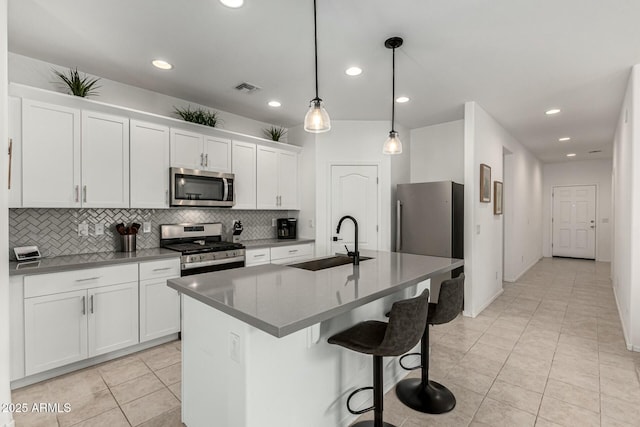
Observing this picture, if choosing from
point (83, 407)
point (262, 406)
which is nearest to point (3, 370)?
point (83, 407)

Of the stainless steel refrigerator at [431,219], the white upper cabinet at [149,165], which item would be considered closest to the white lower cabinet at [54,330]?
the white upper cabinet at [149,165]

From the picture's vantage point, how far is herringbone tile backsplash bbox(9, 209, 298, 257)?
270 cm

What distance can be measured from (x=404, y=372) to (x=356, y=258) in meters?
1.11

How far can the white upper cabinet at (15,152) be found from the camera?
2.43 m

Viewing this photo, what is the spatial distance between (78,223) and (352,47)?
118 inches

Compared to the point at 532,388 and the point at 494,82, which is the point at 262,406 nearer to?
the point at 532,388

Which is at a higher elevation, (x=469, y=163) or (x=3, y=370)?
(x=469, y=163)

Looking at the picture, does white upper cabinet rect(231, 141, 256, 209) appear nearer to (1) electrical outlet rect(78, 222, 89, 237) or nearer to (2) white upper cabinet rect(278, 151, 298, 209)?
(2) white upper cabinet rect(278, 151, 298, 209)

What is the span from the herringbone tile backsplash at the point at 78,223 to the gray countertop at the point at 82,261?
0.12m

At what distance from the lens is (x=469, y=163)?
3904 mm

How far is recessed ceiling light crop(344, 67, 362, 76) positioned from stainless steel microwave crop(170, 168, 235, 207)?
186 cm

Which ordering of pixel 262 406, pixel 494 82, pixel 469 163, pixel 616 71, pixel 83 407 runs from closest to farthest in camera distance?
pixel 262 406
pixel 83 407
pixel 616 71
pixel 494 82
pixel 469 163

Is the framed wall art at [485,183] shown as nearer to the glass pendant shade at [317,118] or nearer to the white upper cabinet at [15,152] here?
the glass pendant shade at [317,118]

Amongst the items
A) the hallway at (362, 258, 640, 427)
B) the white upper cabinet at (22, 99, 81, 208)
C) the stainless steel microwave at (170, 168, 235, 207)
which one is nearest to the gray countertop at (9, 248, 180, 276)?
the white upper cabinet at (22, 99, 81, 208)
